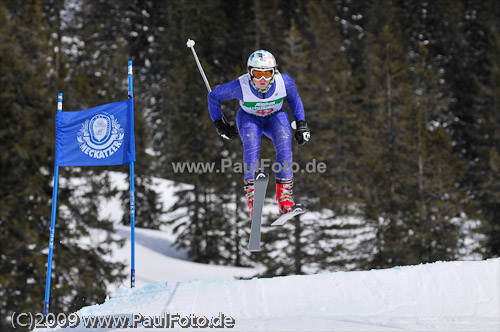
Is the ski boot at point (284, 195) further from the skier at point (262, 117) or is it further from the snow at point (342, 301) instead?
the snow at point (342, 301)

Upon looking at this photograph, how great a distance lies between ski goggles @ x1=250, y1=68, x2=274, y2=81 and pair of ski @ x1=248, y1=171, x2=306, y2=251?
128cm

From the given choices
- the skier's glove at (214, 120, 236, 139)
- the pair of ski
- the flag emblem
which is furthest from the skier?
the flag emblem

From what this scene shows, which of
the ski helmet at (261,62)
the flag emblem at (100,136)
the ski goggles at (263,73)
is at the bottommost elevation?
the flag emblem at (100,136)

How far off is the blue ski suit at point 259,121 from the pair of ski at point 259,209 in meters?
0.29

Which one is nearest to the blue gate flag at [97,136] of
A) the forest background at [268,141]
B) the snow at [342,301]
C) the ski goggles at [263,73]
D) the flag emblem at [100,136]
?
the flag emblem at [100,136]

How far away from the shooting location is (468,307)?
10.6 m

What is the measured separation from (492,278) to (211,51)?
2845 centimetres

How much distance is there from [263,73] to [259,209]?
1.86 metres

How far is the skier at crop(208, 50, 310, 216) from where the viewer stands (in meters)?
7.30

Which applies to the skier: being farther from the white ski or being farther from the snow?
the snow

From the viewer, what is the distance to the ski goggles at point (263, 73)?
7109 mm

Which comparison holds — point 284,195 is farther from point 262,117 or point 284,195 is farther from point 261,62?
point 261,62

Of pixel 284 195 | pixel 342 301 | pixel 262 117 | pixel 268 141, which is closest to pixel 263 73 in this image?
pixel 262 117

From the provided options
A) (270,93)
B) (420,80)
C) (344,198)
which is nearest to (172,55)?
(420,80)
